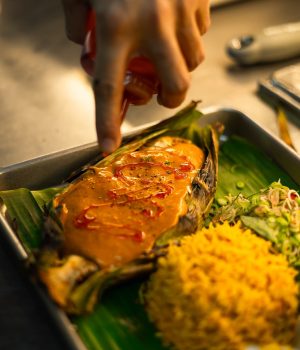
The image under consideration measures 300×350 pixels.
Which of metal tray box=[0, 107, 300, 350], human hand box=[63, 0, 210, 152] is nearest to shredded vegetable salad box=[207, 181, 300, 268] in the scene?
metal tray box=[0, 107, 300, 350]

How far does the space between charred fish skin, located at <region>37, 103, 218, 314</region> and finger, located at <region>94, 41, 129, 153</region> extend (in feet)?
1.23

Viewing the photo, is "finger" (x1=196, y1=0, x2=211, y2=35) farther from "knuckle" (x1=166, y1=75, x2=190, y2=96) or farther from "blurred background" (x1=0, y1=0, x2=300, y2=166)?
"blurred background" (x1=0, y1=0, x2=300, y2=166)

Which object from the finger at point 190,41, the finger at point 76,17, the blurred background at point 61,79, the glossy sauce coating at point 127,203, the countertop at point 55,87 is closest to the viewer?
the finger at point 190,41

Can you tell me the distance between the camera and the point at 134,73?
1306 millimetres

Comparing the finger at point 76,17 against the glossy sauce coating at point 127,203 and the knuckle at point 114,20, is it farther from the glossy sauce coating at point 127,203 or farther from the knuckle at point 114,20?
the glossy sauce coating at point 127,203

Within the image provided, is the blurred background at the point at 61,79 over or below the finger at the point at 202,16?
below

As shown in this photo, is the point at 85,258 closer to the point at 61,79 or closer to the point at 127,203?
the point at 127,203

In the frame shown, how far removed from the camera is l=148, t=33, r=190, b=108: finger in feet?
3.89

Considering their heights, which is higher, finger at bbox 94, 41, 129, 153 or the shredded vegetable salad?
finger at bbox 94, 41, 129, 153

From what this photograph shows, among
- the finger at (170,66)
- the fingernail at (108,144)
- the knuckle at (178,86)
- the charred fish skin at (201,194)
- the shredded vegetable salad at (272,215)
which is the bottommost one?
the shredded vegetable salad at (272,215)

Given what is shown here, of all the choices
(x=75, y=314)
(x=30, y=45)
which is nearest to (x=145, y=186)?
(x=75, y=314)

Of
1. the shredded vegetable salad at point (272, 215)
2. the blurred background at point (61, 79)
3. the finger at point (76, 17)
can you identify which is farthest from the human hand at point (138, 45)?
the blurred background at point (61, 79)

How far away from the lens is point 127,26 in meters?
1.14

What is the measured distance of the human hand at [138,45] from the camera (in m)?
1.14
